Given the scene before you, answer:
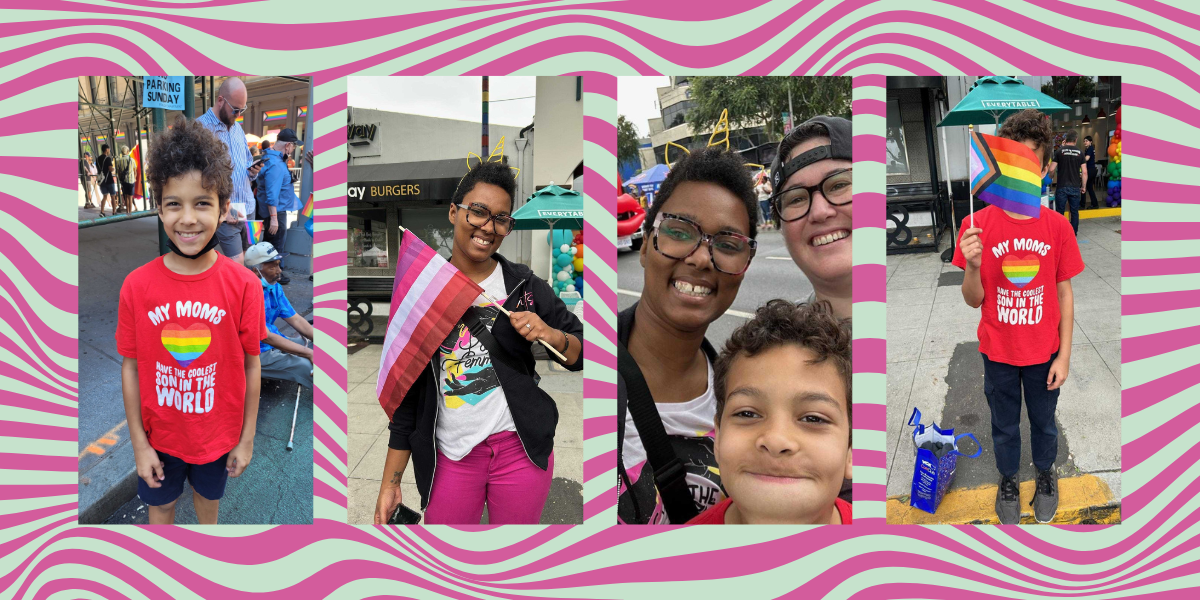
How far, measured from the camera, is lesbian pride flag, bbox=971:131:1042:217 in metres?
2.97

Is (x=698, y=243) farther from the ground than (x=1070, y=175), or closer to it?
closer to it

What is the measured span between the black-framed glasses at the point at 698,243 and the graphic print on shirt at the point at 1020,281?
4.12ft

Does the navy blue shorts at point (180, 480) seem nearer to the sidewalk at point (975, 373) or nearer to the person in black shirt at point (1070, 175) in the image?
the sidewalk at point (975, 373)

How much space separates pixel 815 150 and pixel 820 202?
0.68 feet

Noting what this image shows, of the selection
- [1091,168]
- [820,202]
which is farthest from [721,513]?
[1091,168]

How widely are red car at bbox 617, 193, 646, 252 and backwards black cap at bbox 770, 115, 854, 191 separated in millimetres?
532

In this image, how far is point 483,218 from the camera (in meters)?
2.77

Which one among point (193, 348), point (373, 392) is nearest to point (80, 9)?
point (193, 348)

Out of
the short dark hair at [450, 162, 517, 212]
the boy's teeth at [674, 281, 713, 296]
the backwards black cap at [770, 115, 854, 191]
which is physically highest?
the backwards black cap at [770, 115, 854, 191]

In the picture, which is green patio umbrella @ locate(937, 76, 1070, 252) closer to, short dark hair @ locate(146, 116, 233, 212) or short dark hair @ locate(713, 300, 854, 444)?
short dark hair @ locate(713, 300, 854, 444)

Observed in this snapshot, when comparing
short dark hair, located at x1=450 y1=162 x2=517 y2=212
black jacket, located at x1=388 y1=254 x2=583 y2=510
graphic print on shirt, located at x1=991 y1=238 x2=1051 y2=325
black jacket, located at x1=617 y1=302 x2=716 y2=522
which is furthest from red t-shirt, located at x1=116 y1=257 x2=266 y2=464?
graphic print on shirt, located at x1=991 y1=238 x2=1051 y2=325

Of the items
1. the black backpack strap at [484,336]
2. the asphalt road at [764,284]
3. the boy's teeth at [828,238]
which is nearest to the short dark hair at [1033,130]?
the boy's teeth at [828,238]

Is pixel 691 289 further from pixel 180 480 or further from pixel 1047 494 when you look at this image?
pixel 180 480

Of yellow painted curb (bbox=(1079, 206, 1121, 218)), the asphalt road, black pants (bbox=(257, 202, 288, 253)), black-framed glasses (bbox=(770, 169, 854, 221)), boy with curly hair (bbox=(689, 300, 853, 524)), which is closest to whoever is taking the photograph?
boy with curly hair (bbox=(689, 300, 853, 524))
